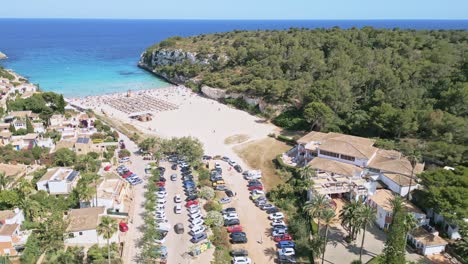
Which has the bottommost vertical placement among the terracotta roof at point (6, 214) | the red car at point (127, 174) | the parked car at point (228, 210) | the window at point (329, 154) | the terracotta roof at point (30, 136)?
the parked car at point (228, 210)

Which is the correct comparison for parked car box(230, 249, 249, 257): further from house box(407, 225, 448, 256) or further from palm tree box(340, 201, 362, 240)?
house box(407, 225, 448, 256)

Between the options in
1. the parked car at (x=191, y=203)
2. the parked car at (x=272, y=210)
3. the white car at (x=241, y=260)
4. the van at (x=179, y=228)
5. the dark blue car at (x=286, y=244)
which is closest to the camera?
the white car at (x=241, y=260)

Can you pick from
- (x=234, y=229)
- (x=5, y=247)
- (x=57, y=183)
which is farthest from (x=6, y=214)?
(x=234, y=229)

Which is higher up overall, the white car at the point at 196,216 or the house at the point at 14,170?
the house at the point at 14,170

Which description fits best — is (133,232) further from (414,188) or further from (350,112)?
(350,112)

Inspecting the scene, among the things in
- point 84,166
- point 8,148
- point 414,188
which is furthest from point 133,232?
point 414,188

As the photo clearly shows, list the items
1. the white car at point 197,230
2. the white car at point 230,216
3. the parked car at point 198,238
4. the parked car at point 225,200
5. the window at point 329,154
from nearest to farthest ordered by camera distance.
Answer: the parked car at point 198,238 < the white car at point 197,230 < the white car at point 230,216 < the parked car at point 225,200 < the window at point 329,154

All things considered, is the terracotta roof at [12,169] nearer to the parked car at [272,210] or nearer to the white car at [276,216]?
the parked car at [272,210]

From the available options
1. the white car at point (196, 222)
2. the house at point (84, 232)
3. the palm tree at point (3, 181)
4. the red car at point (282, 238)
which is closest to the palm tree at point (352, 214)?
the red car at point (282, 238)
